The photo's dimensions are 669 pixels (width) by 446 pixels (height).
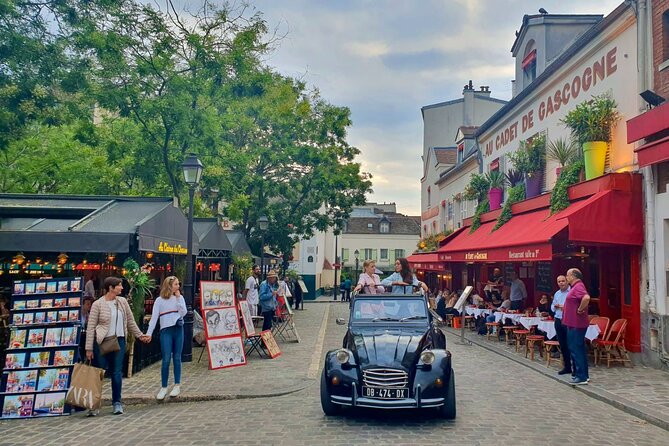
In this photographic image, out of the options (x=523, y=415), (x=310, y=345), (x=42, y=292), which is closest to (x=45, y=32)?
(x=42, y=292)

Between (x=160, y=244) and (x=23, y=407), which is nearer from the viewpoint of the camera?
(x=23, y=407)

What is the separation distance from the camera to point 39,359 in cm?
716

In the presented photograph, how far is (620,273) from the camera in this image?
11367 mm

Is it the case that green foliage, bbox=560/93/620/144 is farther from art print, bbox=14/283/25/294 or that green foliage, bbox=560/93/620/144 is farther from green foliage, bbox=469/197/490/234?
art print, bbox=14/283/25/294

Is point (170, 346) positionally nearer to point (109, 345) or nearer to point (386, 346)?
point (109, 345)

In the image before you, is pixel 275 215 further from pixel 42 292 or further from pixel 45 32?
pixel 42 292

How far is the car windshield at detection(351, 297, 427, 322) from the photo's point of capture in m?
7.77

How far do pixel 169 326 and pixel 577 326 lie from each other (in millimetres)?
6846

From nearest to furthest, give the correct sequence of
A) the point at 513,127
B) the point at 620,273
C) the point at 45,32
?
the point at 45,32 < the point at 620,273 < the point at 513,127

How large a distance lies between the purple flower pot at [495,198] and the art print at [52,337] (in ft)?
49.4

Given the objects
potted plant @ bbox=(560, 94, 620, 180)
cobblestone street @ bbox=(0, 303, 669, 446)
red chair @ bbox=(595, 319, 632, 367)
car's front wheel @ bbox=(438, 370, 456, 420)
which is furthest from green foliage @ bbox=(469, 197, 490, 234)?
car's front wheel @ bbox=(438, 370, 456, 420)

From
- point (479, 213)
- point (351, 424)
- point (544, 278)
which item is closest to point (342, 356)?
point (351, 424)

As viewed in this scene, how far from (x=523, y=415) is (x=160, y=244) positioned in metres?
7.34

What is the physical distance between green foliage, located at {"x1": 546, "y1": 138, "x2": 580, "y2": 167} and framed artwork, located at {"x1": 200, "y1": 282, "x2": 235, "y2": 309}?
30.0 ft
